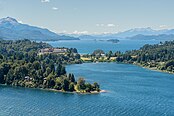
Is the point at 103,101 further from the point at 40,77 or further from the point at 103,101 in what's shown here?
the point at 40,77

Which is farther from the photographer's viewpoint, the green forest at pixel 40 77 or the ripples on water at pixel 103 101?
the green forest at pixel 40 77

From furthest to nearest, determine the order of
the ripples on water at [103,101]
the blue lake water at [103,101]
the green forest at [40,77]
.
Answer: the green forest at [40,77]
the ripples on water at [103,101]
the blue lake water at [103,101]

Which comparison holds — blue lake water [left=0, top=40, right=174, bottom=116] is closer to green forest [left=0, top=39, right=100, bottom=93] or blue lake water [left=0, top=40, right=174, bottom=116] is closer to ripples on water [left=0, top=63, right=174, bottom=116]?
ripples on water [left=0, top=63, right=174, bottom=116]

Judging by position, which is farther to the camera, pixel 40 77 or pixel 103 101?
pixel 40 77

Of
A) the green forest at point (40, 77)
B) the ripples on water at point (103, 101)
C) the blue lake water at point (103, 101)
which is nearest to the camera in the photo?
the blue lake water at point (103, 101)

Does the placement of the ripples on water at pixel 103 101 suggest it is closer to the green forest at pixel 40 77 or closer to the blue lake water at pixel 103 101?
the blue lake water at pixel 103 101

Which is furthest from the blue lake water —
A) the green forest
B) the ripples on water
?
the green forest

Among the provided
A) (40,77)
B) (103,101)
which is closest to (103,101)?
(103,101)

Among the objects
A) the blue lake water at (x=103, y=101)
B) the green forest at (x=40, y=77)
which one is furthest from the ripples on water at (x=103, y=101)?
the green forest at (x=40, y=77)

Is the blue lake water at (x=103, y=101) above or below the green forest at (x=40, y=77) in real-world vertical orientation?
below
